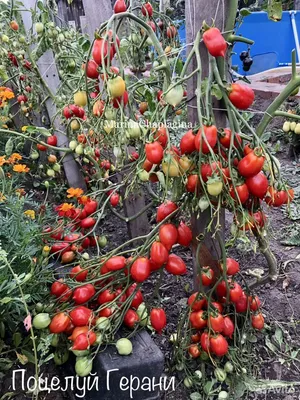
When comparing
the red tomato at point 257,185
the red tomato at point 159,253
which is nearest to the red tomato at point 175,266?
the red tomato at point 159,253

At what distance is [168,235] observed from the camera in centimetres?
103

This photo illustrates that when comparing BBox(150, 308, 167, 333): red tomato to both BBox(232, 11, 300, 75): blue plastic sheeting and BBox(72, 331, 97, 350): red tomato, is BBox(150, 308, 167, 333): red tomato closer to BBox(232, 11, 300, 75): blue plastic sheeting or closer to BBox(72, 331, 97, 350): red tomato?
BBox(72, 331, 97, 350): red tomato

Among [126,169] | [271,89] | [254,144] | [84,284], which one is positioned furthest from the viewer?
[271,89]

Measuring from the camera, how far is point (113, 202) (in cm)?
150

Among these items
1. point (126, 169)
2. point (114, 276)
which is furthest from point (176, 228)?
point (126, 169)

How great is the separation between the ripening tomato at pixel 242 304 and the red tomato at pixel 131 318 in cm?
31

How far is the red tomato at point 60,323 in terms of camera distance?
1110mm

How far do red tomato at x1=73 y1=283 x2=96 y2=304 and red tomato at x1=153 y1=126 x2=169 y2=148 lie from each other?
0.50m

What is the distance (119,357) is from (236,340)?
0.38m

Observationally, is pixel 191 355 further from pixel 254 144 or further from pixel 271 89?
pixel 271 89

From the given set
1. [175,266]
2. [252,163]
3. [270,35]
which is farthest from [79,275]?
[270,35]

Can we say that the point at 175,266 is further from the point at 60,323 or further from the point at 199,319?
the point at 60,323

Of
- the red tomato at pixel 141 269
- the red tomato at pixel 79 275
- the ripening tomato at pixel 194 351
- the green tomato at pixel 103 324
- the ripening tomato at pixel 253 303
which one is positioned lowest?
the ripening tomato at pixel 194 351

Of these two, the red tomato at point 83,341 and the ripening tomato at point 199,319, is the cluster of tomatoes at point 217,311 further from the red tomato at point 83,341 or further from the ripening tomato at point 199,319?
the red tomato at point 83,341
